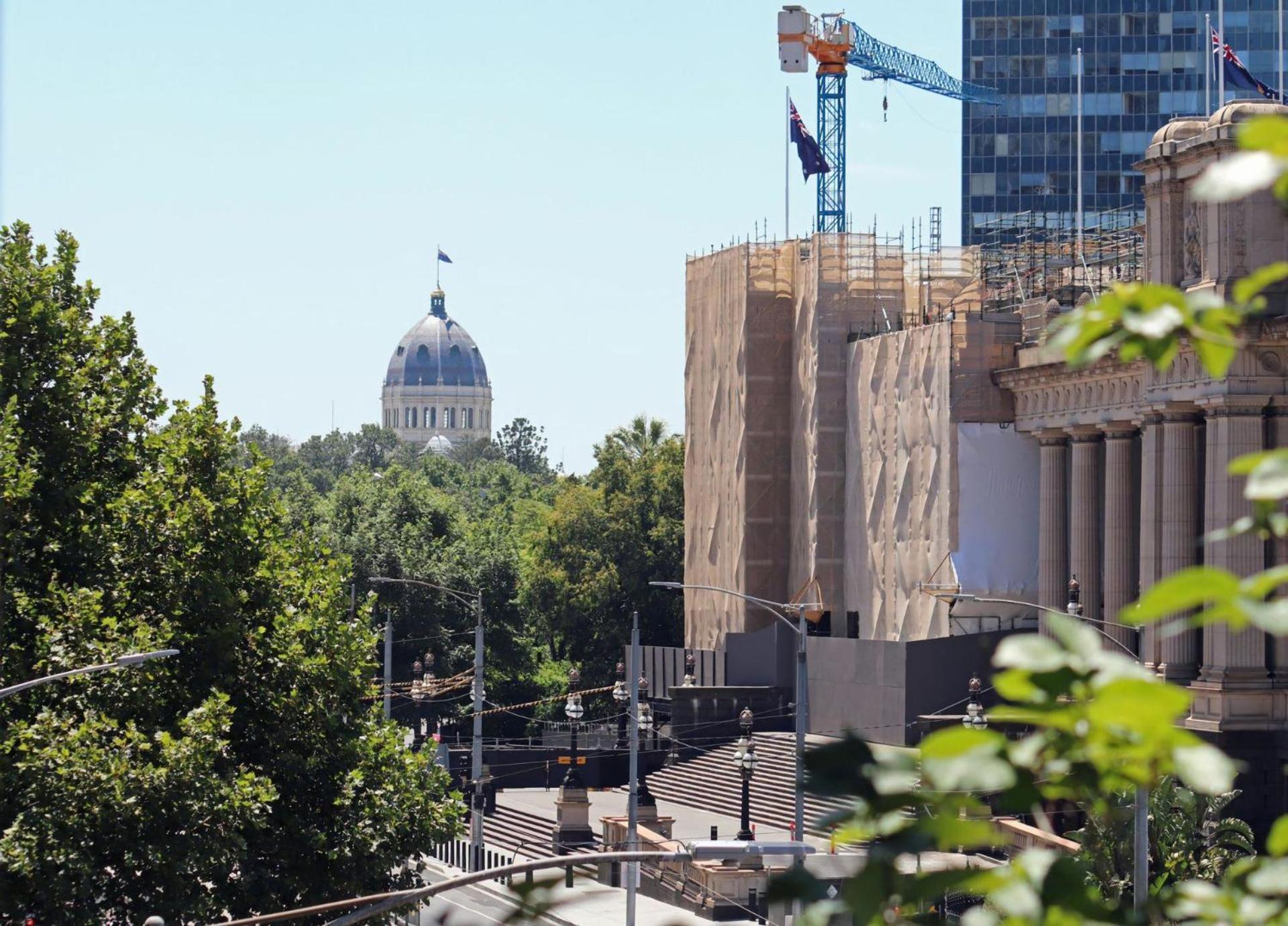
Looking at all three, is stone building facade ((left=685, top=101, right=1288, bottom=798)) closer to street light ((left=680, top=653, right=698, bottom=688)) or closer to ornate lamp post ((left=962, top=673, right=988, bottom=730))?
street light ((left=680, top=653, right=698, bottom=688))

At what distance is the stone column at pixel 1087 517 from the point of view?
6400cm

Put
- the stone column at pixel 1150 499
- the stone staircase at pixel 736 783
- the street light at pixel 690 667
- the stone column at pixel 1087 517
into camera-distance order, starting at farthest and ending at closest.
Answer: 1. the street light at pixel 690 667
2. the stone column at pixel 1087 517
3. the stone staircase at pixel 736 783
4. the stone column at pixel 1150 499

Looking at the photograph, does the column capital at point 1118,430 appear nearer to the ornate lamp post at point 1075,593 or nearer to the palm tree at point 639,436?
the ornate lamp post at point 1075,593

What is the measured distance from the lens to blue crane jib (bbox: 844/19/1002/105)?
12188cm

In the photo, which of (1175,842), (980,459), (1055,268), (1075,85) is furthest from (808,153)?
(1075,85)

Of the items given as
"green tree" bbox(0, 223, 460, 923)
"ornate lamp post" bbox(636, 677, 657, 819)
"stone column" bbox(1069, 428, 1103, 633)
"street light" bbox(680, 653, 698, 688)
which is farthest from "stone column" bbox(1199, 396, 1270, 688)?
"street light" bbox(680, 653, 698, 688)

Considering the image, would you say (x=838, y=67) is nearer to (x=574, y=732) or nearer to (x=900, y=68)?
(x=900, y=68)

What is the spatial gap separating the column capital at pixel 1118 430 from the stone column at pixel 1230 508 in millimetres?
6279

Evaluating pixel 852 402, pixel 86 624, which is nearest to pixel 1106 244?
pixel 852 402

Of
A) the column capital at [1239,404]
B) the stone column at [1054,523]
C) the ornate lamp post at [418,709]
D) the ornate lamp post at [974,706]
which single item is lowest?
the ornate lamp post at [418,709]

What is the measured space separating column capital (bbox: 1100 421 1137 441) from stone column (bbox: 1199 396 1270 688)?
6279 millimetres

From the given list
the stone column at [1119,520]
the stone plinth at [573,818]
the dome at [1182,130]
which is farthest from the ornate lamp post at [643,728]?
the dome at [1182,130]

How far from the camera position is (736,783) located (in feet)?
227

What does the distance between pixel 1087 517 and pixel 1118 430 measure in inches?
131
